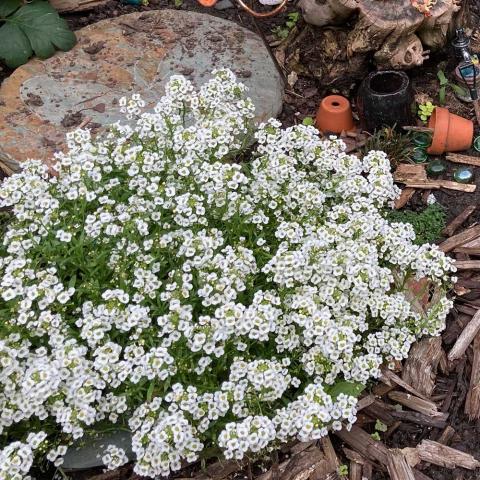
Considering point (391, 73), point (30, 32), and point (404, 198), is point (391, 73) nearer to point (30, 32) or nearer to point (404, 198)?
point (404, 198)

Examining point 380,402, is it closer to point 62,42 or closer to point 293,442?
point 293,442

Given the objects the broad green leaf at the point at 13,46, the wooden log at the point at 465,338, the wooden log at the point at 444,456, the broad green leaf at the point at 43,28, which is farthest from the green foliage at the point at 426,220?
the broad green leaf at the point at 13,46

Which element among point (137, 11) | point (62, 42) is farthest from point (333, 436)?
point (137, 11)

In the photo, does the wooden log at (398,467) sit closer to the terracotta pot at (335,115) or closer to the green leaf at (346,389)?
the green leaf at (346,389)

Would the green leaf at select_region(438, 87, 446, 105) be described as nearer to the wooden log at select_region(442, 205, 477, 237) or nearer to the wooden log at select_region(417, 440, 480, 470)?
the wooden log at select_region(442, 205, 477, 237)

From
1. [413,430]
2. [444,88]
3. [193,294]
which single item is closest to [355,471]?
[413,430]

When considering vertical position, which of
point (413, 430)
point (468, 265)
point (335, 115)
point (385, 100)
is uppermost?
point (385, 100)
